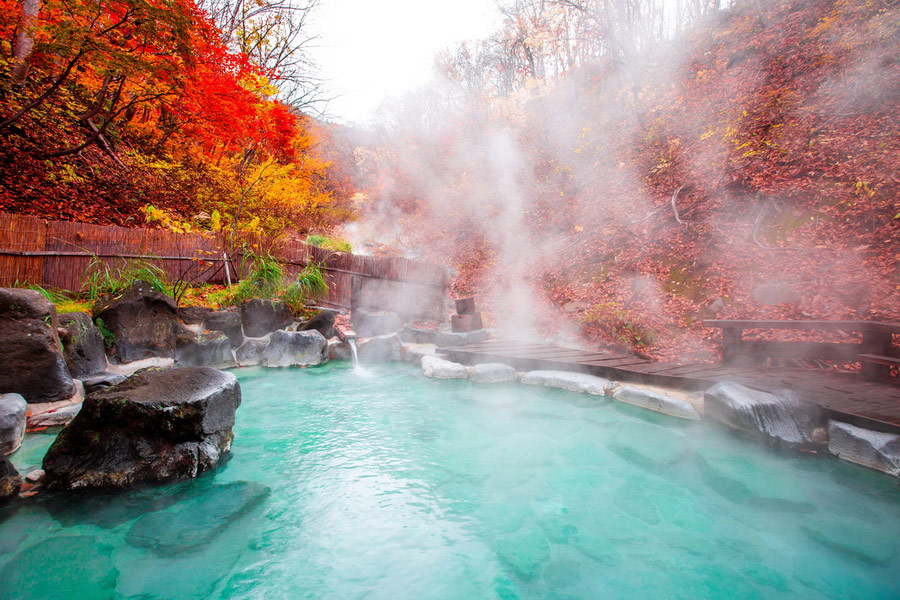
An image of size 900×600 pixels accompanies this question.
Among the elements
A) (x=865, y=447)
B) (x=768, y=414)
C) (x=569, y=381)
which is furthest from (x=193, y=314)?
(x=865, y=447)

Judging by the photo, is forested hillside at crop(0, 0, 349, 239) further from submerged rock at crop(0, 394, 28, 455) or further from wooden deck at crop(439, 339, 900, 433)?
wooden deck at crop(439, 339, 900, 433)

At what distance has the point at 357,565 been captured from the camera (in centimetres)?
205

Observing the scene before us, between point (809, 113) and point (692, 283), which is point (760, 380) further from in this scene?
point (809, 113)

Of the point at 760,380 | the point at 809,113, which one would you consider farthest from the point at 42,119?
the point at 809,113

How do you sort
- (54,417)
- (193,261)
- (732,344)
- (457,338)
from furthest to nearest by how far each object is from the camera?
(193,261) < (457,338) < (732,344) < (54,417)

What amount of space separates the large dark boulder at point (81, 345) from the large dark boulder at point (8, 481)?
6.00 feet

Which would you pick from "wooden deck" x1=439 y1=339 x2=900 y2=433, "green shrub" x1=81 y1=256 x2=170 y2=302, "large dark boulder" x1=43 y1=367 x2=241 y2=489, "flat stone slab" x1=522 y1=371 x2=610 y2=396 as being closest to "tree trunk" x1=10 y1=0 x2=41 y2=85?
"green shrub" x1=81 y1=256 x2=170 y2=302

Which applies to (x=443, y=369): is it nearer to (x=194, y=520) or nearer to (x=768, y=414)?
(x=194, y=520)

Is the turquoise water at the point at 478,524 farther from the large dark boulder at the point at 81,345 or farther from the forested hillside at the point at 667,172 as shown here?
the forested hillside at the point at 667,172

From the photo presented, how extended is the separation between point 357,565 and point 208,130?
10285 mm

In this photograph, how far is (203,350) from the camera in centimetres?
518

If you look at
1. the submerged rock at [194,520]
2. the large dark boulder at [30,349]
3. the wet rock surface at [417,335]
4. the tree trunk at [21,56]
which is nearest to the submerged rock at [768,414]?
the submerged rock at [194,520]

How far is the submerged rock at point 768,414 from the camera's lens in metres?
2.95

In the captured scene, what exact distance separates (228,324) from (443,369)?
335cm
